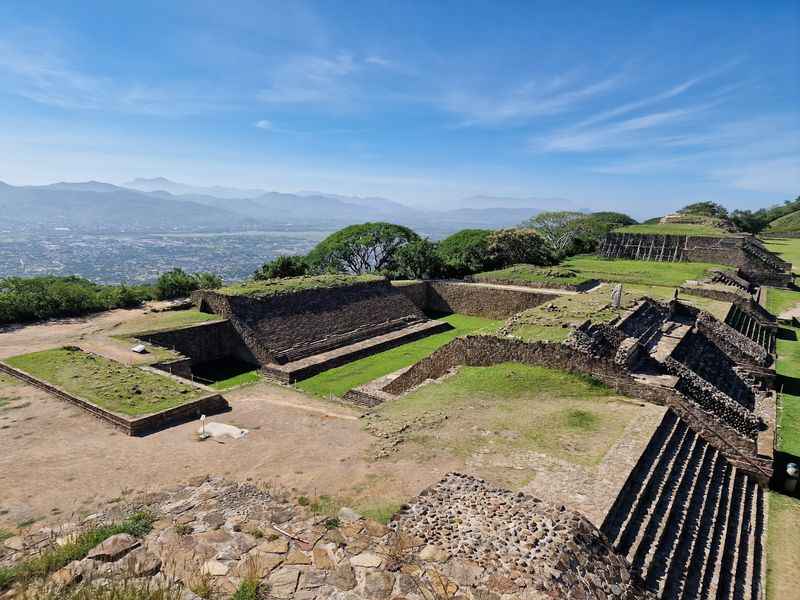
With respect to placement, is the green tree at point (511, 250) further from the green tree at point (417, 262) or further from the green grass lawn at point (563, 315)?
the green grass lawn at point (563, 315)

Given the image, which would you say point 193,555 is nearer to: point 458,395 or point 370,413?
point 370,413

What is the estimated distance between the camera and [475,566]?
17.9 feet

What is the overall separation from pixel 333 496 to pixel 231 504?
5.18ft

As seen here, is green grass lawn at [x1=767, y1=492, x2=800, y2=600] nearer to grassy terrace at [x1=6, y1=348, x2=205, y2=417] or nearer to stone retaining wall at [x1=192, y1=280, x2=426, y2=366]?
grassy terrace at [x1=6, y1=348, x2=205, y2=417]

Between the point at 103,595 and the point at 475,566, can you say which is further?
the point at 475,566

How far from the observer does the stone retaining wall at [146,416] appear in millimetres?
10250

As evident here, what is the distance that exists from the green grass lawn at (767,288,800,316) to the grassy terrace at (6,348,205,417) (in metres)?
30.6

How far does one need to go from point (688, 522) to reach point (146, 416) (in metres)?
11.5

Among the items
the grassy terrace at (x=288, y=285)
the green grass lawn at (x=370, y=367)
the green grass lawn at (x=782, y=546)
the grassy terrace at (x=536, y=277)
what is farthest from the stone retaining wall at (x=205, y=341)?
the grassy terrace at (x=536, y=277)

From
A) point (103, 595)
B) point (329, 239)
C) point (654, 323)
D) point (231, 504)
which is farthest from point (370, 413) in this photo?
point (329, 239)

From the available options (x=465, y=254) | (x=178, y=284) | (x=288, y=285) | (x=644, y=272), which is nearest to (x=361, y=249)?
(x=465, y=254)

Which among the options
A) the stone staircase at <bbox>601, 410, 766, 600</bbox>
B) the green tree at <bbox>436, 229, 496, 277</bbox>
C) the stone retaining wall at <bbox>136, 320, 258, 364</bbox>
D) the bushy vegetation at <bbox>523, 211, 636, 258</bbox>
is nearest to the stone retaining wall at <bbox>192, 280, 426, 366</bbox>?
the stone retaining wall at <bbox>136, 320, 258, 364</bbox>

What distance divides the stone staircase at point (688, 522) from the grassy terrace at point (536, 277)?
17345 mm

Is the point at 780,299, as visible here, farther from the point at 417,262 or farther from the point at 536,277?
the point at 417,262
